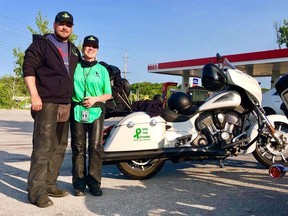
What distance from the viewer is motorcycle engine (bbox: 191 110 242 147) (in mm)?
4688

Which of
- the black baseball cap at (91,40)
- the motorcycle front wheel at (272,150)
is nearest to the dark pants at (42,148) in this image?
the black baseball cap at (91,40)

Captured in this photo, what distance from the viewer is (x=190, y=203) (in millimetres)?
3797

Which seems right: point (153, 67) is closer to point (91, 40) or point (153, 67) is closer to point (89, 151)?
point (91, 40)

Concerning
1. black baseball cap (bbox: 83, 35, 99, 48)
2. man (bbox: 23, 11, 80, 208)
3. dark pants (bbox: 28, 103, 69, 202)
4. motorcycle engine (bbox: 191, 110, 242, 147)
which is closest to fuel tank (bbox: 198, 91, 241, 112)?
motorcycle engine (bbox: 191, 110, 242, 147)

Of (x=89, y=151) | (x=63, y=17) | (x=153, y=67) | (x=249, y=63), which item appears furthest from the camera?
(x=153, y=67)

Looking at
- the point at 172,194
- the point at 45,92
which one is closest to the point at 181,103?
the point at 172,194

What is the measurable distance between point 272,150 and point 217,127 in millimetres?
983

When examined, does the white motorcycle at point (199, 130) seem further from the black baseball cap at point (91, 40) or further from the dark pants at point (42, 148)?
the black baseball cap at point (91, 40)

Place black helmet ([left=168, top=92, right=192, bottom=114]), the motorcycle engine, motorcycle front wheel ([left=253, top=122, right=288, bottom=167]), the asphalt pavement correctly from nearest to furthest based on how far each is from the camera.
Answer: the asphalt pavement, the motorcycle engine, black helmet ([left=168, top=92, right=192, bottom=114]), motorcycle front wheel ([left=253, top=122, right=288, bottom=167])

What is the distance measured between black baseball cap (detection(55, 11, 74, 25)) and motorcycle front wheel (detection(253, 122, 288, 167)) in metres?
3.02

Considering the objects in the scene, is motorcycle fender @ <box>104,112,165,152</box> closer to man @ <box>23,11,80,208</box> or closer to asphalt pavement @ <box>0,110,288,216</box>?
asphalt pavement @ <box>0,110,288,216</box>

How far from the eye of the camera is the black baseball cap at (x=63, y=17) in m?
3.78

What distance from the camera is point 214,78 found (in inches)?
183

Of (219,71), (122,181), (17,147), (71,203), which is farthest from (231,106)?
(17,147)
